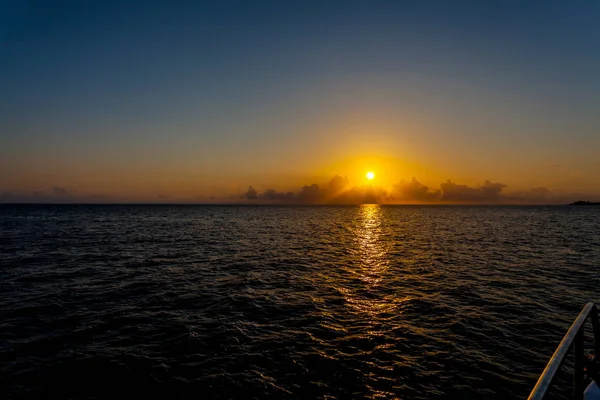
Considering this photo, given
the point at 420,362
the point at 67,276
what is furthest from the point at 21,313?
the point at 420,362

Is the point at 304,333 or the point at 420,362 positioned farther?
the point at 304,333

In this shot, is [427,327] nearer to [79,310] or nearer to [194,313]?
[194,313]

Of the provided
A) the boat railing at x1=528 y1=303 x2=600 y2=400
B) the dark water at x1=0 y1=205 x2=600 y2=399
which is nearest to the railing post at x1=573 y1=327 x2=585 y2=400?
the boat railing at x1=528 y1=303 x2=600 y2=400

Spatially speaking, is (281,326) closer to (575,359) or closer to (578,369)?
(578,369)

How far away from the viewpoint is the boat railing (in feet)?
10.1

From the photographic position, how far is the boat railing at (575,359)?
3.09 meters

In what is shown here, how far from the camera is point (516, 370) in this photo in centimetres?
1244

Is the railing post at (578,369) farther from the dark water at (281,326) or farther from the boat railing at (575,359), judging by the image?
the dark water at (281,326)

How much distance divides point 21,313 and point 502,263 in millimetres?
39326

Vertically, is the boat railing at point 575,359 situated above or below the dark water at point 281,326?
above

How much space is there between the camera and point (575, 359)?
4.18 metres

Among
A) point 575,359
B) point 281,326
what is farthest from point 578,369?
point 281,326

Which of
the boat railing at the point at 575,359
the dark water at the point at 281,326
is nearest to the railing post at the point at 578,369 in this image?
the boat railing at the point at 575,359

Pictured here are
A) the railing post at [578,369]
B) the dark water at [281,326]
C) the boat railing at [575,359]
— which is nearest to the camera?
the boat railing at [575,359]
